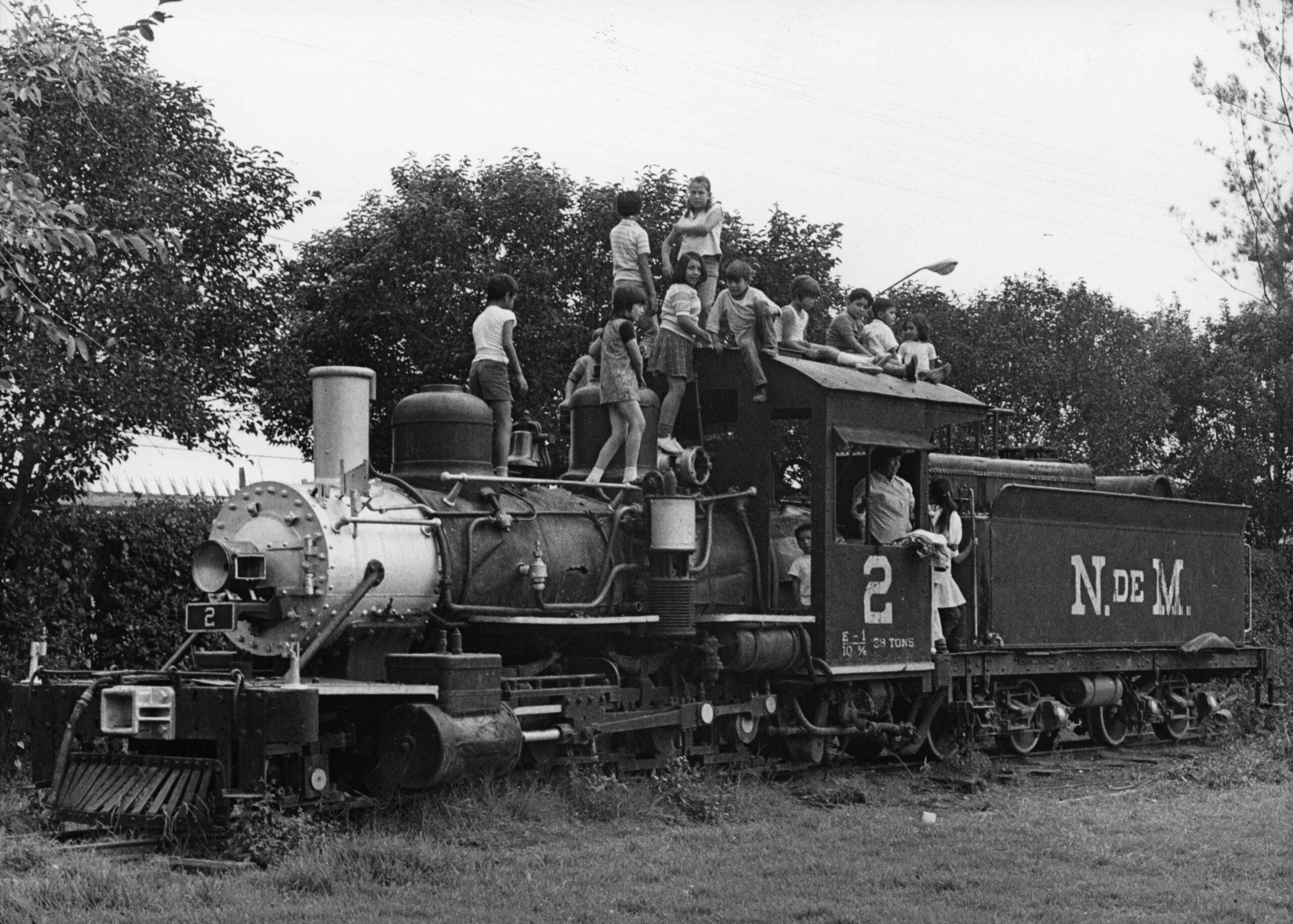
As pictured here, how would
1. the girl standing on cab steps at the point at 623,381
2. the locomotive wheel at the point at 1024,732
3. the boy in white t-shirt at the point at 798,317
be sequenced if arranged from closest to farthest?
the girl standing on cab steps at the point at 623,381
the boy in white t-shirt at the point at 798,317
the locomotive wheel at the point at 1024,732

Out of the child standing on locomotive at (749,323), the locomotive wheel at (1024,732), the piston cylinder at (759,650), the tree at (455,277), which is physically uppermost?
the tree at (455,277)

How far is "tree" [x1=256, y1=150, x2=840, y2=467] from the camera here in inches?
928

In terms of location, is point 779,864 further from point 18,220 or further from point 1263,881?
point 18,220

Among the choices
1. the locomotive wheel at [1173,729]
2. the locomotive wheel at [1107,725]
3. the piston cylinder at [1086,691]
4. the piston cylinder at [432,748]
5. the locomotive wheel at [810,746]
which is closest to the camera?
the piston cylinder at [432,748]

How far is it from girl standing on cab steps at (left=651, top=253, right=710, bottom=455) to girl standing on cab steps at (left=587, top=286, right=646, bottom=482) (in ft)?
1.75

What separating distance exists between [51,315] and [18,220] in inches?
104

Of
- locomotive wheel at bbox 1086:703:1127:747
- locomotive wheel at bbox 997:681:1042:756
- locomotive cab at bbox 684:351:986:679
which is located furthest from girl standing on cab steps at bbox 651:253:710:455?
locomotive wheel at bbox 1086:703:1127:747

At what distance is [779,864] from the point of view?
8.66 metres

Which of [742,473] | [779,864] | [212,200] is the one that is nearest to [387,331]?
[212,200]

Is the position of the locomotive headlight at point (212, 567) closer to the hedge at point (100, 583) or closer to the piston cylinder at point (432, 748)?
the piston cylinder at point (432, 748)

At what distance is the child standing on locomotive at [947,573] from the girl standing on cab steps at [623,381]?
302 centimetres

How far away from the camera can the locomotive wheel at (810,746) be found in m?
12.6

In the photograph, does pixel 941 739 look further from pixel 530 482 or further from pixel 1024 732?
pixel 530 482

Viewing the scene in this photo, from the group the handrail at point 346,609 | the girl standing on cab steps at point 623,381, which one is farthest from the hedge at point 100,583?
the girl standing on cab steps at point 623,381
